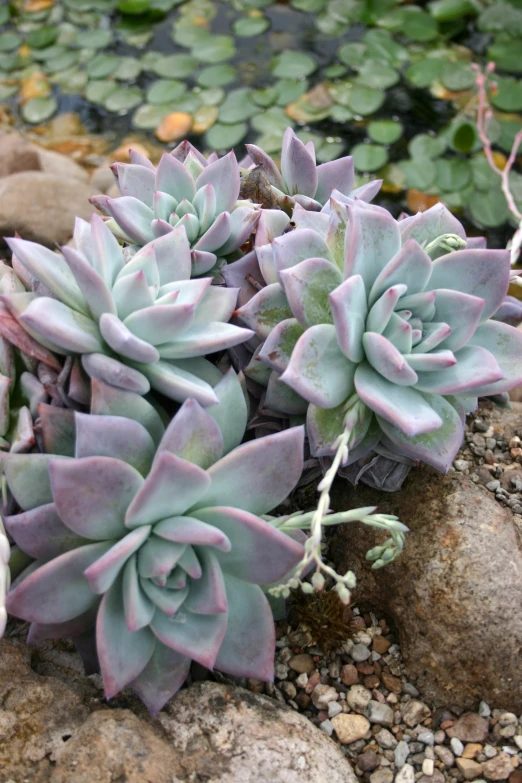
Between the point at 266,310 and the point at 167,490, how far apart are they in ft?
1.02

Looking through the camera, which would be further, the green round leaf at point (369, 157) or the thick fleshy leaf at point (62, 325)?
the green round leaf at point (369, 157)

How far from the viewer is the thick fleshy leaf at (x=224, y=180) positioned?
1103 millimetres

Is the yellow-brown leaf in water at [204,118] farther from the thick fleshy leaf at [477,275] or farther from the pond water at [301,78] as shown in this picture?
the thick fleshy leaf at [477,275]

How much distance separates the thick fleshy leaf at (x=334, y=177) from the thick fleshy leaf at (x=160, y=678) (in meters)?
0.79

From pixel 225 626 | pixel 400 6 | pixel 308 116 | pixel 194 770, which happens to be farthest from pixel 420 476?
pixel 400 6

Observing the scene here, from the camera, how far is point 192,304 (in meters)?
0.90

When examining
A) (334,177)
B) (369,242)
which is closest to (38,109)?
(334,177)

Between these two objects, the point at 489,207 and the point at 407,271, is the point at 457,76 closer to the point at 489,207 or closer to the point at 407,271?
the point at 489,207

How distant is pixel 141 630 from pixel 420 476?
49cm

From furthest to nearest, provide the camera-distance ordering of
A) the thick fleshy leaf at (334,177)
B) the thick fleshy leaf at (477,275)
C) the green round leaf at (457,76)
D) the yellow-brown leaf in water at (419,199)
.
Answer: the green round leaf at (457,76), the yellow-brown leaf in water at (419,199), the thick fleshy leaf at (334,177), the thick fleshy leaf at (477,275)

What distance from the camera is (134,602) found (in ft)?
2.67

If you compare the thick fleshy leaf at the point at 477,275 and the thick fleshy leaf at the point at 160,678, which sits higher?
the thick fleshy leaf at the point at 477,275

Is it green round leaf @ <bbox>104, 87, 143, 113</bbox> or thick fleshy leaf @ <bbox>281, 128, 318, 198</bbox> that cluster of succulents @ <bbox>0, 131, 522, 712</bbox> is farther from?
green round leaf @ <bbox>104, 87, 143, 113</bbox>

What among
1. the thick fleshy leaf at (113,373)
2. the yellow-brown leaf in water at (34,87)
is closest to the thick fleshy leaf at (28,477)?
the thick fleshy leaf at (113,373)
